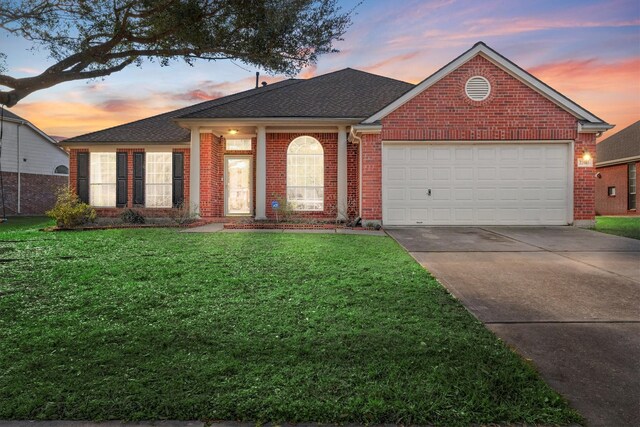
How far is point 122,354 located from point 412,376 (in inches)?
80.2

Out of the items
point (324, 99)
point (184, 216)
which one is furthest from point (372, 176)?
point (184, 216)

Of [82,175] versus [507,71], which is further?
[82,175]

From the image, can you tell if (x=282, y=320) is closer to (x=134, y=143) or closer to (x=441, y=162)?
(x=441, y=162)

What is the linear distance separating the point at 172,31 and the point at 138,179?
919cm

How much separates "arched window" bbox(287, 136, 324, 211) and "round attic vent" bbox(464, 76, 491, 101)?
4998 millimetres

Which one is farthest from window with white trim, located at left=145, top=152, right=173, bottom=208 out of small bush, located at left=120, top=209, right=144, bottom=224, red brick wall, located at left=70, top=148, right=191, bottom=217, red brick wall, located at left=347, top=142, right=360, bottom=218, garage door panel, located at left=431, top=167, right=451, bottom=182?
garage door panel, located at left=431, top=167, right=451, bottom=182

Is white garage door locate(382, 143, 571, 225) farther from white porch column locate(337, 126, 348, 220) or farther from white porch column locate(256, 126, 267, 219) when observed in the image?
white porch column locate(256, 126, 267, 219)

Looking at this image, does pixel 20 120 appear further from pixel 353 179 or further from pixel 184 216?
pixel 353 179

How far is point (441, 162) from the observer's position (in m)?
11.7

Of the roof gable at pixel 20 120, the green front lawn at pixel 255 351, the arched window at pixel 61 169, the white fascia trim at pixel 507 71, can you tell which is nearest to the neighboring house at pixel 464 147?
the white fascia trim at pixel 507 71

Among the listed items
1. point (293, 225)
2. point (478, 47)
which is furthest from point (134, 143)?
point (478, 47)

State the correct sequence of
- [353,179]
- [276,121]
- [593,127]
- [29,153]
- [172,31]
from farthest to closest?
[29,153]
[353,179]
[276,121]
[593,127]
[172,31]

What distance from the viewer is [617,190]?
24.2 metres

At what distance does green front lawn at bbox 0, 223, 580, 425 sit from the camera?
7.09 ft
